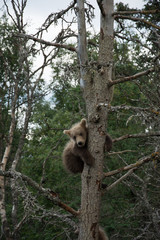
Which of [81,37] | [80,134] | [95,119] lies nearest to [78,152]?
[80,134]

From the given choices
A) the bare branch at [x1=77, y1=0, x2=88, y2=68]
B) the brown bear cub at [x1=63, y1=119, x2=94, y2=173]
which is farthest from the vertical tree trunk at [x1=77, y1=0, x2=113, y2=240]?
the brown bear cub at [x1=63, y1=119, x2=94, y2=173]

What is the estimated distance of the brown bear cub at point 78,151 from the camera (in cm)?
492

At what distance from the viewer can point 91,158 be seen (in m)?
4.87

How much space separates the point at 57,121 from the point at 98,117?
10.4 m

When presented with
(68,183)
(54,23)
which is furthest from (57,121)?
(54,23)

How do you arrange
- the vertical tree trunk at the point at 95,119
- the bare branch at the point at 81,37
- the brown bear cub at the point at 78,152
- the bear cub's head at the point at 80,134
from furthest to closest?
the bare branch at the point at 81,37 < the bear cub's head at the point at 80,134 < the brown bear cub at the point at 78,152 < the vertical tree trunk at the point at 95,119

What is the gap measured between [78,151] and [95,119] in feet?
2.34

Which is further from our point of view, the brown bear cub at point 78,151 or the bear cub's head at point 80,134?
the bear cub's head at point 80,134

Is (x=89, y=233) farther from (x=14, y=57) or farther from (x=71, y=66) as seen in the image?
(x=14, y=57)

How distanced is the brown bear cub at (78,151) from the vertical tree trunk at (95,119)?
0.15m

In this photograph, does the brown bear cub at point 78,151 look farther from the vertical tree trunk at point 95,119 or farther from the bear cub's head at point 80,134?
the vertical tree trunk at point 95,119

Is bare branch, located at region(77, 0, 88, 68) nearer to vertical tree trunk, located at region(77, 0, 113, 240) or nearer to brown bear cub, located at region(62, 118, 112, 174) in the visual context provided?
vertical tree trunk, located at region(77, 0, 113, 240)

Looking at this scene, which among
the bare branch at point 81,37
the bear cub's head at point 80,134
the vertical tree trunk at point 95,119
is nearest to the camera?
the vertical tree trunk at point 95,119

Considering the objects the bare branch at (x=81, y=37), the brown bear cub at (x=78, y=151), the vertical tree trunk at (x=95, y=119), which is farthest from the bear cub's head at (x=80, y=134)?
the bare branch at (x=81, y=37)
